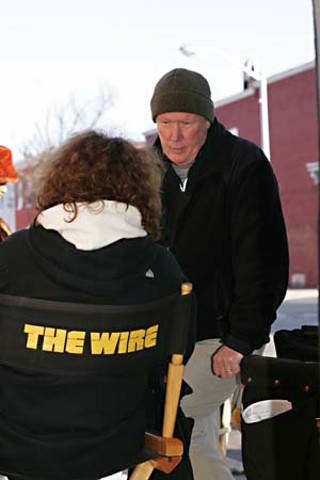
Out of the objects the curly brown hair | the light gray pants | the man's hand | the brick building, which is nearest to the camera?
the curly brown hair

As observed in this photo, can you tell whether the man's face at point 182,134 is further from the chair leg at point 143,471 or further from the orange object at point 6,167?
the chair leg at point 143,471

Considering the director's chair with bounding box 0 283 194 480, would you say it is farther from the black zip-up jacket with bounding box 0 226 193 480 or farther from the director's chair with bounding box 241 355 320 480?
the director's chair with bounding box 241 355 320 480

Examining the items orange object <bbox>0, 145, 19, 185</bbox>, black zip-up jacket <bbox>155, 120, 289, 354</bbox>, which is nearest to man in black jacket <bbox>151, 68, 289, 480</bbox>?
black zip-up jacket <bbox>155, 120, 289, 354</bbox>

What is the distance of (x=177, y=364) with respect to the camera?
2.04m

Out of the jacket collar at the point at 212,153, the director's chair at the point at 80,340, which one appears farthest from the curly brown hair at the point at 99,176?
the jacket collar at the point at 212,153

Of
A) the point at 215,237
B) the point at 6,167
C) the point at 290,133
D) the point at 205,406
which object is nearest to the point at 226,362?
the point at 205,406

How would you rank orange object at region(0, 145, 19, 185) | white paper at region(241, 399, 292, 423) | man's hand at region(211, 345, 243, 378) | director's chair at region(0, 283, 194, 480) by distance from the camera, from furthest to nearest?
1. orange object at region(0, 145, 19, 185)
2. man's hand at region(211, 345, 243, 378)
3. white paper at region(241, 399, 292, 423)
4. director's chair at region(0, 283, 194, 480)

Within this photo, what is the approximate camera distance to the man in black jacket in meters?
2.66

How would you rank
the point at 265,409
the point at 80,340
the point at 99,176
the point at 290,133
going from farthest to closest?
the point at 290,133 → the point at 265,409 → the point at 99,176 → the point at 80,340

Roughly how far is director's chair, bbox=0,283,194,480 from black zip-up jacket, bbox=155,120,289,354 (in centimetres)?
69

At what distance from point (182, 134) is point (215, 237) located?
1.21 ft

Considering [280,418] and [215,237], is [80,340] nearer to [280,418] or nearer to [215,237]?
[280,418]

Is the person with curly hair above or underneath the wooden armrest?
above

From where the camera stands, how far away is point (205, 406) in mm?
2793
